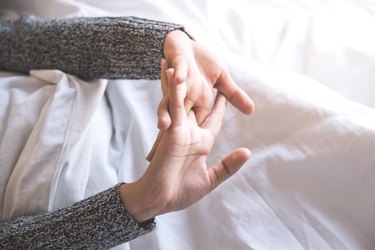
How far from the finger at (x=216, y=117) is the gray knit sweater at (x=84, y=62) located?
13cm

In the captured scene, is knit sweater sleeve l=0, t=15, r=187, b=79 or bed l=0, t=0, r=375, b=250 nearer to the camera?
bed l=0, t=0, r=375, b=250

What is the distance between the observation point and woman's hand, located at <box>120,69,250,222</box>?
1.30 ft

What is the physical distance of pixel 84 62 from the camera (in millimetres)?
634

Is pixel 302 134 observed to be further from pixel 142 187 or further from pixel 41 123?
pixel 41 123

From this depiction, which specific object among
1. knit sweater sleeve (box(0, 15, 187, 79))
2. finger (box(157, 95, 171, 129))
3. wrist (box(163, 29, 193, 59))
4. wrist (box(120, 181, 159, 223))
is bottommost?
wrist (box(120, 181, 159, 223))

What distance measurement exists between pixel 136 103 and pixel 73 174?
169mm

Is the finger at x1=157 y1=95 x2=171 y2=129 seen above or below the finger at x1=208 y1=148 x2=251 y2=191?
above

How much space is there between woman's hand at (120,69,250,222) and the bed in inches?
3.6

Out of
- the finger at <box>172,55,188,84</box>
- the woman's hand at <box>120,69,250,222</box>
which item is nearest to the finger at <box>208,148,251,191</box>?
the woman's hand at <box>120,69,250,222</box>

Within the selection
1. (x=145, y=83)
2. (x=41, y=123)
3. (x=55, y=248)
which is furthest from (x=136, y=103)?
(x=55, y=248)

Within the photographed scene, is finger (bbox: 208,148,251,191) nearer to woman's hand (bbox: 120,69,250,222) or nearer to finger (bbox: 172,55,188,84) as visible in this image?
woman's hand (bbox: 120,69,250,222)

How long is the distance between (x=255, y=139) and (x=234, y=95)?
0.08m

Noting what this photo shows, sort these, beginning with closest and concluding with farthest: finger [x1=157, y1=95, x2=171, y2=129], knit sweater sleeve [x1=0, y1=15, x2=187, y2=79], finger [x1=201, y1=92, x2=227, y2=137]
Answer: finger [x1=157, y1=95, x2=171, y2=129], finger [x1=201, y1=92, x2=227, y2=137], knit sweater sleeve [x1=0, y1=15, x2=187, y2=79]

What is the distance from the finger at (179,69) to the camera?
0.40 metres
